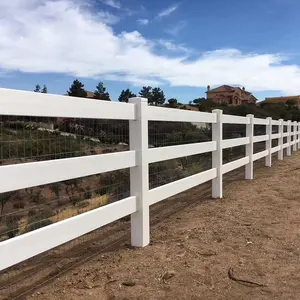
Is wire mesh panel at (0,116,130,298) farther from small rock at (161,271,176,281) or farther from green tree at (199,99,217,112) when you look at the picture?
green tree at (199,99,217,112)

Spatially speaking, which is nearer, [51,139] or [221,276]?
[221,276]

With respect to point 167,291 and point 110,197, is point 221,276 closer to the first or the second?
point 167,291

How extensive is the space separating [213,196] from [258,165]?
20.6 ft

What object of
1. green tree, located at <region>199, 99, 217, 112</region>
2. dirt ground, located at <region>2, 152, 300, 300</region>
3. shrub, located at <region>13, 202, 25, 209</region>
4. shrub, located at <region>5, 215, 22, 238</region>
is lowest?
dirt ground, located at <region>2, 152, 300, 300</region>

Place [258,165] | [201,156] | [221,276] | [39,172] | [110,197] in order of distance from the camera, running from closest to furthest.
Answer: [39,172], [221,276], [110,197], [201,156], [258,165]

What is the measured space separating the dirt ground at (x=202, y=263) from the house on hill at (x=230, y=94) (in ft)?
193

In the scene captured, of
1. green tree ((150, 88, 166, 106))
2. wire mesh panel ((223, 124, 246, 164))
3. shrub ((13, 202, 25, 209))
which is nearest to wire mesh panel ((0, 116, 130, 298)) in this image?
shrub ((13, 202, 25, 209))

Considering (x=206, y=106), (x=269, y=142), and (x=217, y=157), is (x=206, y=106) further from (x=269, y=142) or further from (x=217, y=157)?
(x=217, y=157)

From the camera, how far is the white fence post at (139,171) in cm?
447

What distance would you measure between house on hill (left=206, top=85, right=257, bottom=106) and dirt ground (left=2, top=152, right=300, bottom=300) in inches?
2317

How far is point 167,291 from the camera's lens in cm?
340

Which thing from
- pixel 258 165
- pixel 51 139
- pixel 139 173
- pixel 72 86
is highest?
pixel 72 86

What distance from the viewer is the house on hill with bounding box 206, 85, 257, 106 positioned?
64625 mm

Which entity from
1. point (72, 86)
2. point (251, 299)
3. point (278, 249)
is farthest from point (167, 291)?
point (72, 86)
